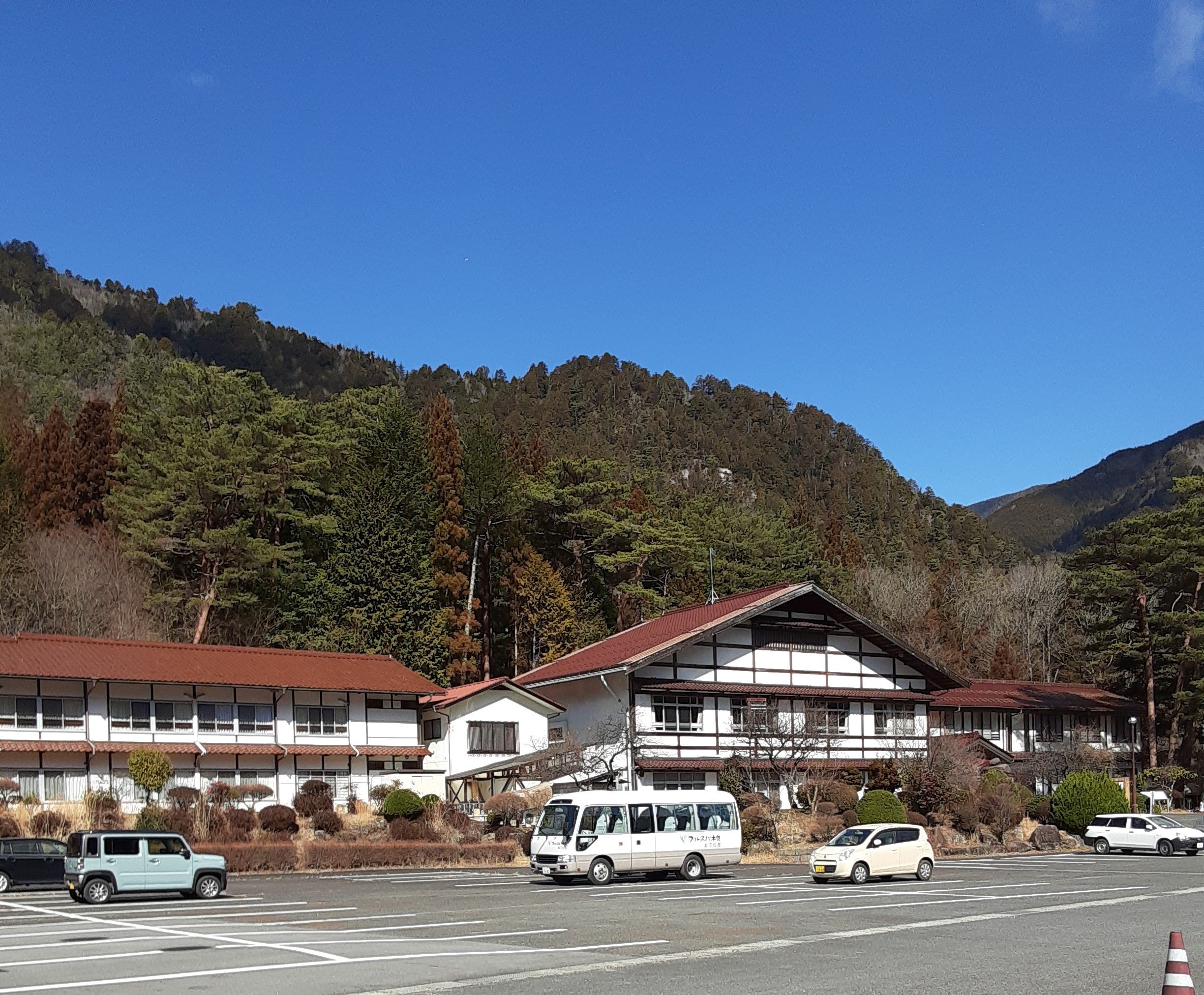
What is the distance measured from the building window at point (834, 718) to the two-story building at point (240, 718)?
10747 mm

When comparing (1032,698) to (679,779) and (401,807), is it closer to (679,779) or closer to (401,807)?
(679,779)

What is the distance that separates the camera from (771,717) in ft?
158

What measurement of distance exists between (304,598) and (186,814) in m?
22.4

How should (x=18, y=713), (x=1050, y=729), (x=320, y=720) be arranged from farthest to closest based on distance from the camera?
(x=1050, y=729), (x=320, y=720), (x=18, y=713)

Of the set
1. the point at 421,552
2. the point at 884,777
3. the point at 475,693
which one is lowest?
the point at 884,777

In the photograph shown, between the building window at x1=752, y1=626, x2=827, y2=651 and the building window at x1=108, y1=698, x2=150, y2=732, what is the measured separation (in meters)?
23.2

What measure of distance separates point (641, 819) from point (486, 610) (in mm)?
40499

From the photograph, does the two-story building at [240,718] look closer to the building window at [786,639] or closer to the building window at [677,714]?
the building window at [677,714]

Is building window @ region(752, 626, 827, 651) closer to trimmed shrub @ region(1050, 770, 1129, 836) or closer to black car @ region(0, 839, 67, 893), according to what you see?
trimmed shrub @ region(1050, 770, 1129, 836)

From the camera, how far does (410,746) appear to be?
5122 cm

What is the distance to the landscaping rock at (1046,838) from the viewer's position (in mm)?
42656

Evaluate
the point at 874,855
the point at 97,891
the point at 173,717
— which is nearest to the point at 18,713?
the point at 173,717

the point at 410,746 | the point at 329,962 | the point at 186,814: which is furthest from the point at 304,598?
the point at 329,962

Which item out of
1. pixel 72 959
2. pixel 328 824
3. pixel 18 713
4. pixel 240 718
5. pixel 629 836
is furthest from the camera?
pixel 240 718
